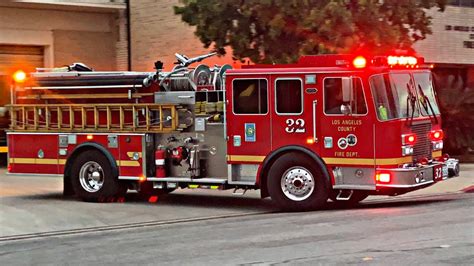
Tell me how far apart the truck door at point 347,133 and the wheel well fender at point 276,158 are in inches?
4.3

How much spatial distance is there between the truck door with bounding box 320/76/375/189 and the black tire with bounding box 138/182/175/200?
3555 mm

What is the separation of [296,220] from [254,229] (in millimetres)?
976

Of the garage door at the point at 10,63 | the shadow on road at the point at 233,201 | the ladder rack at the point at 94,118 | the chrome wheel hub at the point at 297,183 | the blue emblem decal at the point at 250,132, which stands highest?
the garage door at the point at 10,63

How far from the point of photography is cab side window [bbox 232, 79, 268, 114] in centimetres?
1262

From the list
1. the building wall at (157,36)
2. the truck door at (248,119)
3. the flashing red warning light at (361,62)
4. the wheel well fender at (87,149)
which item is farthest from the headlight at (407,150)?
the building wall at (157,36)

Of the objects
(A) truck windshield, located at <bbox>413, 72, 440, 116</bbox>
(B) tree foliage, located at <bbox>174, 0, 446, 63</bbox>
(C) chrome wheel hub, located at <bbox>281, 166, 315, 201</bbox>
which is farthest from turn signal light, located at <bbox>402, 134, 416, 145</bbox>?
(B) tree foliage, located at <bbox>174, 0, 446, 63</bbox>

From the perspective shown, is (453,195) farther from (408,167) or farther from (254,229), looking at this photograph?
(254,229)

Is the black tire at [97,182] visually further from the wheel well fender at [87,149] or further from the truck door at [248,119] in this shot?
the truck door at [248,119]

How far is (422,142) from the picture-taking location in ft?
41.4

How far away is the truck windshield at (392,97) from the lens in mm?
11945

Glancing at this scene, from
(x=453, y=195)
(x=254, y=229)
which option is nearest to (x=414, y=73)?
(x=453, y=195)

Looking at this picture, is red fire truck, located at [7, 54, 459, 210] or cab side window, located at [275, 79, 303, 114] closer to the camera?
red fire truck, located at [7, 54, 459, 210]

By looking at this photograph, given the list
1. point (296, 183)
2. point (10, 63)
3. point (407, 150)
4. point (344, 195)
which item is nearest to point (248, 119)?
point (296, 183)

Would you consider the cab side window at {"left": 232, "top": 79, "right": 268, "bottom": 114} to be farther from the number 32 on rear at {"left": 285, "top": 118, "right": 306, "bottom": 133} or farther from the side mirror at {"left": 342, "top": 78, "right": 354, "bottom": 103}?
the side mirror at {"left": 342, "top": 78, "right": 354, "bottom": 103}
